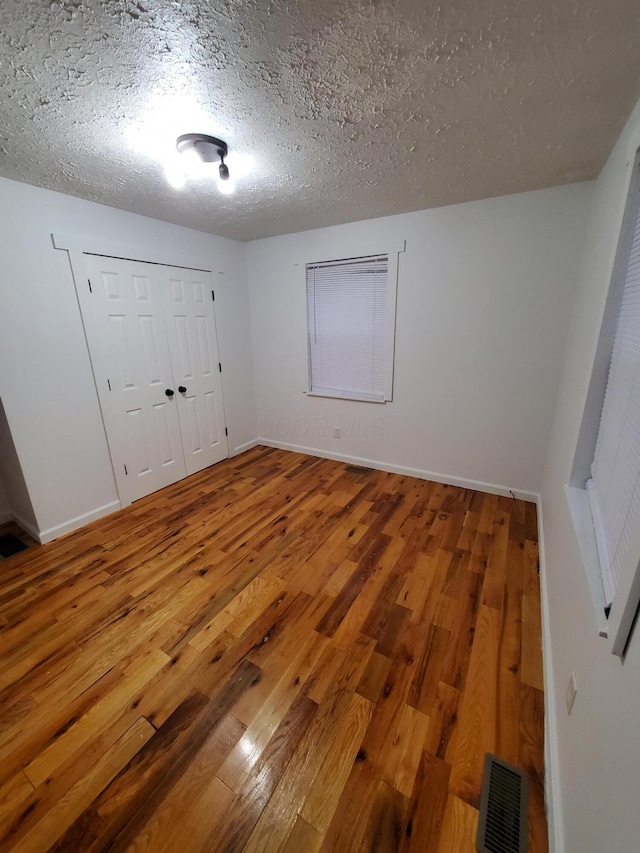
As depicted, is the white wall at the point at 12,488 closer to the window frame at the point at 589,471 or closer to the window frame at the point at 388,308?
the window frame at the point at 388,308

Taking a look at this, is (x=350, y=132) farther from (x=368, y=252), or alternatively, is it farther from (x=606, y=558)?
(x=606, y=558)

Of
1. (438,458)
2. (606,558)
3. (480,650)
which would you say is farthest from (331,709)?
(438,458)

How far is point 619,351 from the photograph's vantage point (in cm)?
129

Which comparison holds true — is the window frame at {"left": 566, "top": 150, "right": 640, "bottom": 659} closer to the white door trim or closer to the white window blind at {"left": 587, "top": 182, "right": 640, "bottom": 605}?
the white window blind at {"left": 587, "top": 182, "right": 640, "bottom": 605}

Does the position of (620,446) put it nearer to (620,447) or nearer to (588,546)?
(620,447)

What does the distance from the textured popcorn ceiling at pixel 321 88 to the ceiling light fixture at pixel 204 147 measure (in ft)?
0.16

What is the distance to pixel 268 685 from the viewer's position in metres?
1.37

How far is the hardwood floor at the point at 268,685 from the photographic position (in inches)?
39.4

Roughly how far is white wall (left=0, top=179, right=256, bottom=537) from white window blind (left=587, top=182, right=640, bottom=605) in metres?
3.16

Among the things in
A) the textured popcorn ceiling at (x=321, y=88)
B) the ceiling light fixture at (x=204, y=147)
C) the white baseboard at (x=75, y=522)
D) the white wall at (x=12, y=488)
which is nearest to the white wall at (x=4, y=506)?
the white wall at (x=12, y=488)

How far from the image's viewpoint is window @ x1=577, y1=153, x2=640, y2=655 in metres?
0.76

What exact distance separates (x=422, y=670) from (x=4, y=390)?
2.96 meters

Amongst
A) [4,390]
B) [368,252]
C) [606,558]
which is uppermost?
[368,252]

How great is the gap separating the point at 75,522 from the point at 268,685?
2.10 m
